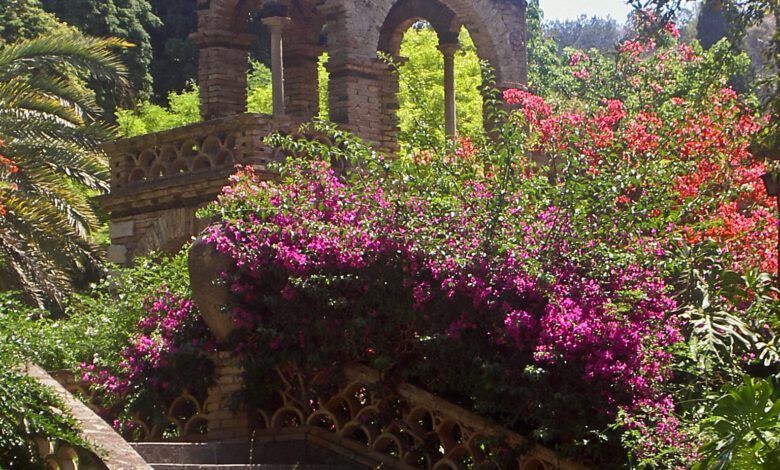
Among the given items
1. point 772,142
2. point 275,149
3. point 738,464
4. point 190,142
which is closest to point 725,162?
point 772,142

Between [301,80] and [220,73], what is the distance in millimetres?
1913

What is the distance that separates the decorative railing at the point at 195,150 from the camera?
18.3 meters

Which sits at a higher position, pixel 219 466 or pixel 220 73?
pixel 220 73

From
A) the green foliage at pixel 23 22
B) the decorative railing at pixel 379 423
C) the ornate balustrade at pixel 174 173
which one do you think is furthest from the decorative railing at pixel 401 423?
the green foliage at pixel 23 22

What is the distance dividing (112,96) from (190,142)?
1552 cm

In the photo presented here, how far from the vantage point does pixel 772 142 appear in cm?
1242

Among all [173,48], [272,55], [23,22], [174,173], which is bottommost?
[174,173]

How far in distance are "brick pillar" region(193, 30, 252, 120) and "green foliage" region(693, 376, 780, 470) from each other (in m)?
13.5

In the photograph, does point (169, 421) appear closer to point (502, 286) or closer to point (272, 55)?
point (502, 286)

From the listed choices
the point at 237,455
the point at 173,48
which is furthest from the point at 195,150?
the point at 173,48

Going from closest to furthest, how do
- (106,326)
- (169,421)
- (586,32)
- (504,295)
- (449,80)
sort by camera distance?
(504,295) < (169,421) < (106,326) < (449,80) < (586,32)

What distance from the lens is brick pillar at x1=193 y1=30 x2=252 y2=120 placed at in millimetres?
21562

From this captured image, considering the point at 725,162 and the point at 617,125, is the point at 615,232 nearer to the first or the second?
the point at 725,162

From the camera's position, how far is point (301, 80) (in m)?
23.2
